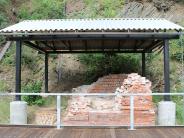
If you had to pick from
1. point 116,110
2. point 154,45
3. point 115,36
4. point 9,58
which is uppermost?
point 115,36

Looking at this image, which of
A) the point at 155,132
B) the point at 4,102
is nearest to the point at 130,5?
the point at 4,102

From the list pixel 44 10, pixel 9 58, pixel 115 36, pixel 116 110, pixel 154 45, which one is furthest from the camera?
pixel 44 10

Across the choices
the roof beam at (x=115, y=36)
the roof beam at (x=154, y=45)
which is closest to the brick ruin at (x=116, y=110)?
the roof beam at (x=115, y=36)

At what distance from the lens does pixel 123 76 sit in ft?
59.4

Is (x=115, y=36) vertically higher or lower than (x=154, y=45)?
higher

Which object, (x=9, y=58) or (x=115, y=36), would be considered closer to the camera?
(x=115, y=36)

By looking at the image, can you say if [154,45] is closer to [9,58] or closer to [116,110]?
[116,110]

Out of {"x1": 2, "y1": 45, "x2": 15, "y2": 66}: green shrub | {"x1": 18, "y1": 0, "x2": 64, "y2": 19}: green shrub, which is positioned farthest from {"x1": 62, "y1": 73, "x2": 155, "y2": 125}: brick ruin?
{"x1": 18, "y1": 0, "x2": 64, "y2": 19}: green shrub

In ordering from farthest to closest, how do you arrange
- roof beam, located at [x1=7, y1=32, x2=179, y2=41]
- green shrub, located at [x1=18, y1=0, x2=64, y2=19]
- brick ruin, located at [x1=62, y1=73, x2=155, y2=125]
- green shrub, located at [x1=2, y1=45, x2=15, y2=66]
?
green shrub, located at [x1=18, y1=0, x2=64, y2=19] < green shrub, located at [x1=2, y1=45, x2=15, y2=66] < roof beam, located at [x1=7, y1=32, x2=179, y2=41] < brick ruin, located at [x1=62, y1=73, x2=155, y2=125]

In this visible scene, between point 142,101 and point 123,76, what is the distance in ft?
13.4

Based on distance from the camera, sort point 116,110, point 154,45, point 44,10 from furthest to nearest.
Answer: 1. point 44,10
2. point 154,45
3. point 116,110

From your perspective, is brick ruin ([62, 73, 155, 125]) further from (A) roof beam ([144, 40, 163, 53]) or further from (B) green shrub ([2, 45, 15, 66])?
(B) green shrub ([2, 45, 15, 66])

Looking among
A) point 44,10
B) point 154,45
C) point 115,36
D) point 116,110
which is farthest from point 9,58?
point 116,110

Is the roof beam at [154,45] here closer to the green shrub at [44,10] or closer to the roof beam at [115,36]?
the roof beam at [115,36]
